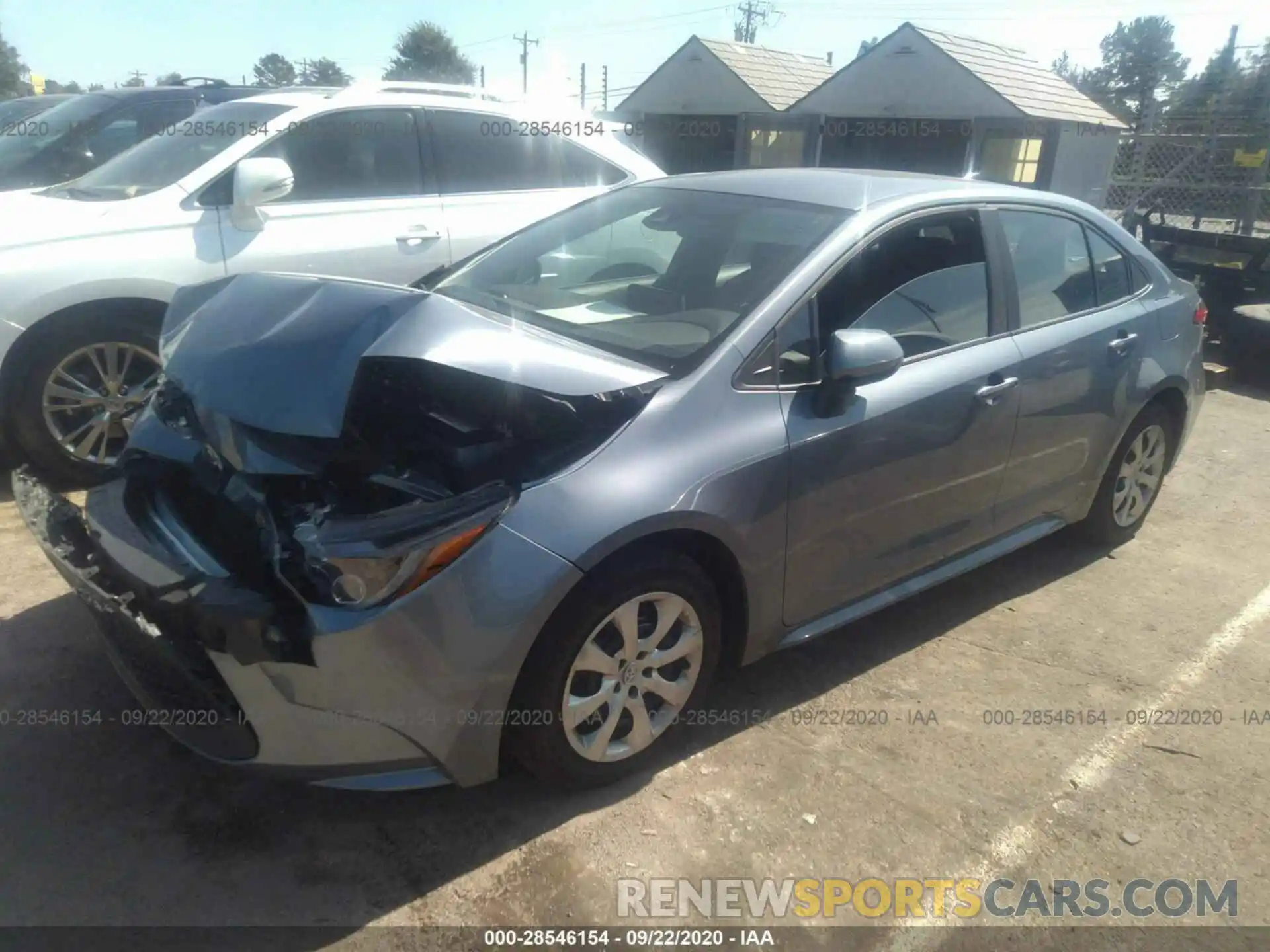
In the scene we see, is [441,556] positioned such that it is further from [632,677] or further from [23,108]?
[23,108]

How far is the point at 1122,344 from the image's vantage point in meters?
3.94

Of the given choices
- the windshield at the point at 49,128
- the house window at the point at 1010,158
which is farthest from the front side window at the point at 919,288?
the house window at the point at 1010,158

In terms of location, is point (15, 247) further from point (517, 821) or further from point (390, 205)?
point (517, 821)

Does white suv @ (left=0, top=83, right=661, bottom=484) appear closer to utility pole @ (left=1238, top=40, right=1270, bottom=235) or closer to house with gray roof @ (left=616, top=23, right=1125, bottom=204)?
utility pole @ (left=1238, top=40, right=1270, bottom=235)

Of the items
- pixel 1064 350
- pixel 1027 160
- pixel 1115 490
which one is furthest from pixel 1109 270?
pixel 1027 160

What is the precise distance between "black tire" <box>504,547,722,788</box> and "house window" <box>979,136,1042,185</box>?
16.8 meters

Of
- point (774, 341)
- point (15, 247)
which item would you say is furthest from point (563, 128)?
point (774, 341)

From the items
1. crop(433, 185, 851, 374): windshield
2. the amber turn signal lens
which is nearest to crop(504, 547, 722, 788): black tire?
the amber turn signal lens

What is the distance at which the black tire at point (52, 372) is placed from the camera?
416 centimetres

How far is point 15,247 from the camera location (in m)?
4.11

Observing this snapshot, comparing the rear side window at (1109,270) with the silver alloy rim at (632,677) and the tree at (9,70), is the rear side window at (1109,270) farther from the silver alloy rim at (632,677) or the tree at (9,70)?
the tree at (9,70)

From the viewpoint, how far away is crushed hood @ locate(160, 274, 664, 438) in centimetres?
236

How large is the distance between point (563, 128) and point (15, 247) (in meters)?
3.07

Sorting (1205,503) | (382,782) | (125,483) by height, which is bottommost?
(1205,503)
